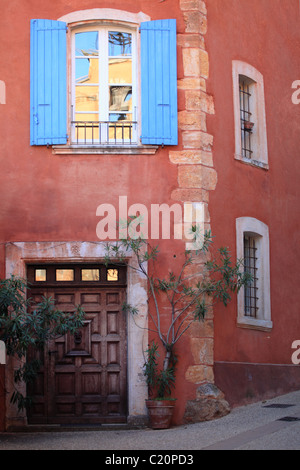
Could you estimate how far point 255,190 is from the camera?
1316 centimetres

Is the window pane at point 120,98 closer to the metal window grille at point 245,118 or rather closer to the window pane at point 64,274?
the metal window grille at point 245,118

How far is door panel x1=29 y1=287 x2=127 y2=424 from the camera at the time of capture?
11.9 metres

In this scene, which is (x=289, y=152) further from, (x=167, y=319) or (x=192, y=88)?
(x=167, y=319)

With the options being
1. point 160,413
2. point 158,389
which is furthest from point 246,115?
point 160,413

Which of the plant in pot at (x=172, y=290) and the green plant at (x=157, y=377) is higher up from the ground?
the plant in pot at (x=172, y=290)

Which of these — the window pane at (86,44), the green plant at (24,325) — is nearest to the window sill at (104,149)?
the window pane at (86,44)

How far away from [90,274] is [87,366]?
1.29 meters

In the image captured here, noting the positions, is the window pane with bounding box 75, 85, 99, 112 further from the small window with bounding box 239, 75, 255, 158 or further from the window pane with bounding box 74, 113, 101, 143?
the small window with bounding box 239, 75, 255, 158

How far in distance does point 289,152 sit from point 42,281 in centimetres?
483

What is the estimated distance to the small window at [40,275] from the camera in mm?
12109

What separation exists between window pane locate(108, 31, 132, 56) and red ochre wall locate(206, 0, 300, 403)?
3.87 ft

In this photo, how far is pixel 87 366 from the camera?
12.0 meters

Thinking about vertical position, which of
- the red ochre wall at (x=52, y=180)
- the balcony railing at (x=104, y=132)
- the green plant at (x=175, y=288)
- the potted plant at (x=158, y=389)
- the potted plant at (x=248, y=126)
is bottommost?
the potted plant at (x=158, y=389)

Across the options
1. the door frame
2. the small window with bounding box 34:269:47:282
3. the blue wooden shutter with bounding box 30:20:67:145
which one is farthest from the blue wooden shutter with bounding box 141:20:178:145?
the small window with bounding box 34:269:47:282
